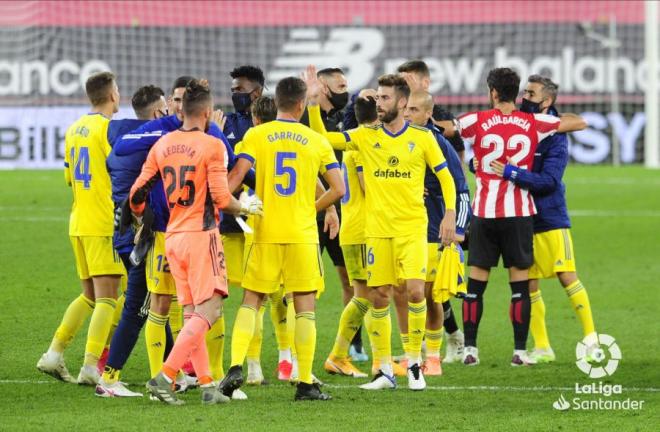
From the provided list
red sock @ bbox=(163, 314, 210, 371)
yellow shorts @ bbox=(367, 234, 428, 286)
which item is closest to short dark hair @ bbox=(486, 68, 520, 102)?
yellow shorts @ bbox=(367, 234, 428, 286)

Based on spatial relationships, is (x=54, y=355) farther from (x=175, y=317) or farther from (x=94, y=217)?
(x=94, y=217)

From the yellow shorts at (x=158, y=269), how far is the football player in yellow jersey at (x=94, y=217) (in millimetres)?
734

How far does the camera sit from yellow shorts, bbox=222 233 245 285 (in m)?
8.84

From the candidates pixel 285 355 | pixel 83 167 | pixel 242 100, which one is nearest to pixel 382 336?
pixel 285 355

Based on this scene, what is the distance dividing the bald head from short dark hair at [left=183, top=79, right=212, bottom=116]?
88.2 inches

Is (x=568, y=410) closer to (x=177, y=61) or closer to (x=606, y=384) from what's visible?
(x=606, y=384)

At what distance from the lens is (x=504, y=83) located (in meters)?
9.89

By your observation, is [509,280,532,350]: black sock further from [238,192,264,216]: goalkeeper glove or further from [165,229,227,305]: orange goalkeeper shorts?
[165,229,227,305]: orange goalkeeper shorts

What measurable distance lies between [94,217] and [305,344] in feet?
5.90

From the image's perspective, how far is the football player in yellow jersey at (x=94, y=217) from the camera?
344 inches

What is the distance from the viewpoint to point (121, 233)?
26.2 feet

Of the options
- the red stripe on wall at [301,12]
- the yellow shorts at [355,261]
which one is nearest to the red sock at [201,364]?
the yellow shorts at [355,261]

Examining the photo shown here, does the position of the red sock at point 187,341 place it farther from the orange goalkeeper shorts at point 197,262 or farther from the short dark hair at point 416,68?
the short dark hair at point 416,68

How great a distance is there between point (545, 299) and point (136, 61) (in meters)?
18.2
